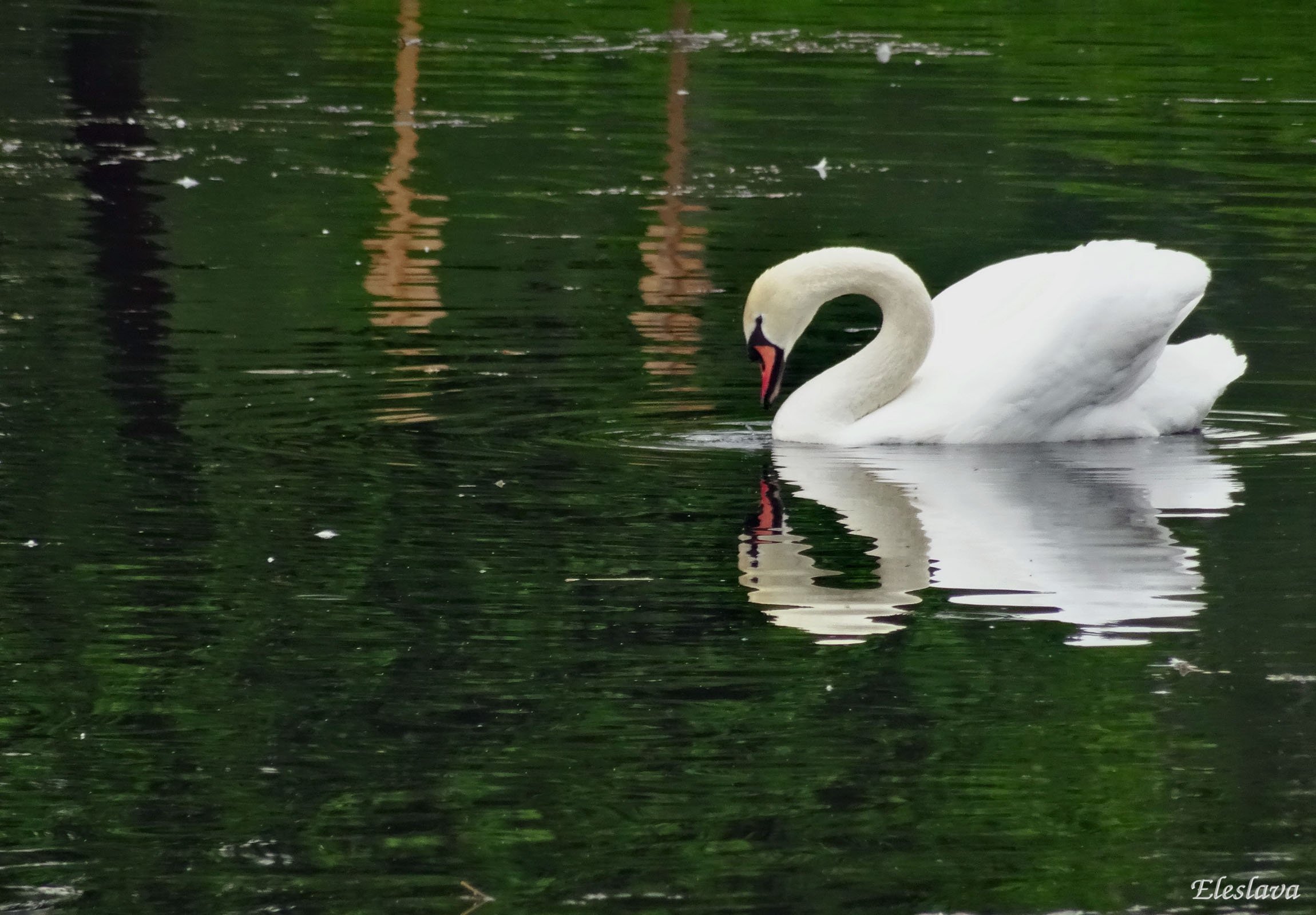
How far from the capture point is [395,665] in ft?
22.2

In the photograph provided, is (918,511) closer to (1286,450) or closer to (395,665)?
(1286,450)

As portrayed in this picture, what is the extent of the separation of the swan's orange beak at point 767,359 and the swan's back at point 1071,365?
12.7 inches

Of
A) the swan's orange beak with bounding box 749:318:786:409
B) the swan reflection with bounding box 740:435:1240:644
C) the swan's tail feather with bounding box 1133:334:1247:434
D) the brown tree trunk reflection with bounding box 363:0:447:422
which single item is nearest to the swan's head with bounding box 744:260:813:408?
the swan's orange beak with bounding box 749:318:786:409

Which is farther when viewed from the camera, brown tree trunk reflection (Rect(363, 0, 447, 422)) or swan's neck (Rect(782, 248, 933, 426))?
brown tree trunk reflection (Rect(363, 0, 447, 422))

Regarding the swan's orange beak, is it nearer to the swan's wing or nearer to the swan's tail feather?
the swan's wing

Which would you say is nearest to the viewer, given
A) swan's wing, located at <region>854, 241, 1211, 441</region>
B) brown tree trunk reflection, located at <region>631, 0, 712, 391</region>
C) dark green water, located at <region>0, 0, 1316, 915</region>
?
dark green water, located at <region>0, 0, 1316, 915</region>

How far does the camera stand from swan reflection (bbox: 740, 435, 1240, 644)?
748 centimetres

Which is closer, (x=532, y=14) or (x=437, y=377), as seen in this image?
(x=437, y=377)

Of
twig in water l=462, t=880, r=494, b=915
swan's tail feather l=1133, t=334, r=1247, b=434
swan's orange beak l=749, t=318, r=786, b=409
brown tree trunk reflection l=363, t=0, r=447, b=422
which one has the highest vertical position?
twig in water l=462, t=880, r=494, b=915

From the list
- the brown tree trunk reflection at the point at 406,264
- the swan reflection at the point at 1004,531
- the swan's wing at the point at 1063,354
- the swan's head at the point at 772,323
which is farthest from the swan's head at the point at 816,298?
the brown tree trunk reflection at the point at 406,264

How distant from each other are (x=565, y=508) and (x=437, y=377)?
7.89 feet

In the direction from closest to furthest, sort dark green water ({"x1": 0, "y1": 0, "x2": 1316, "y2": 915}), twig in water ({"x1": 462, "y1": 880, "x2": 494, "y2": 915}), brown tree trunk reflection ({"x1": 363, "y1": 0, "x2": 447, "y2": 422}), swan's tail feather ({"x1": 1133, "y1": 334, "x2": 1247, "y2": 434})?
1. twig in water ({"x1": 462, "y1": 880, "x2": 494, "y2": 915})
2. dark green water ({"x1": 0, "y1": 0, "x2": 1316, "y2": 915})
3. swan's tail feather ({"x1": 1133, "y1": 334, "x2": 1247, "y2": 434})
4. brown tree trunk reflection ({"x1": 363, "y1": 0, "x2": 447, "y2": 422})

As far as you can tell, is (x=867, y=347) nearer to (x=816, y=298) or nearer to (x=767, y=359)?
(x=816, y=298)

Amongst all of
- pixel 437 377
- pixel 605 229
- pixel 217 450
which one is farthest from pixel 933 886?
pixel 605 229
